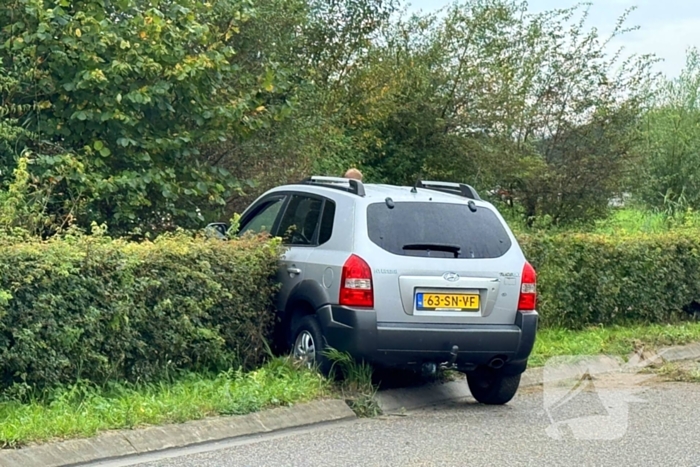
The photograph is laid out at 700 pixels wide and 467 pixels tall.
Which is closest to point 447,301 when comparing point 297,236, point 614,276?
point 297,236

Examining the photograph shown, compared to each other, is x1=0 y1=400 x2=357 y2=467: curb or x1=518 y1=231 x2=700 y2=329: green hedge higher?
x1=518 y1=231 x2=700 y2=329: green hedge

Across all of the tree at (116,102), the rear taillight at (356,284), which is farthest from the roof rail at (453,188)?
the tree at (116,102)

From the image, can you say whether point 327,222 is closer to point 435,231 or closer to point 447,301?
point 435,231

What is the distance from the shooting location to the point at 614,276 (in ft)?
42.3

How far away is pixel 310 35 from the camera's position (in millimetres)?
15648

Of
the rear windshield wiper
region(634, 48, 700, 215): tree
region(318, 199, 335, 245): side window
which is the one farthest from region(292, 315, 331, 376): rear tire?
region(634, 48, 700, 215): tree

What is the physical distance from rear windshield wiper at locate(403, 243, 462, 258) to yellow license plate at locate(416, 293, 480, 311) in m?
0.38

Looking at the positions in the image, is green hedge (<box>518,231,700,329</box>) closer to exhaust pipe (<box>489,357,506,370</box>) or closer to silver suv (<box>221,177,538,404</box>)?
silver suv (<box>221,177,538,404</box>)

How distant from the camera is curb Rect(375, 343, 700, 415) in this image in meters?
8.62

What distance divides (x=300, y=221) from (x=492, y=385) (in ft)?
7.59

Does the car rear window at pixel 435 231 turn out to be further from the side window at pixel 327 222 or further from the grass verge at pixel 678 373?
the grass verge at pixel 678 373

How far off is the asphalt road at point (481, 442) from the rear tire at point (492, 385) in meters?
Result: 0.11

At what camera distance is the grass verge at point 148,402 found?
665cm

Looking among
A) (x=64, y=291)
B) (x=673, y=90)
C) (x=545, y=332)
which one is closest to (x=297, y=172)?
(x=545, y=332)
